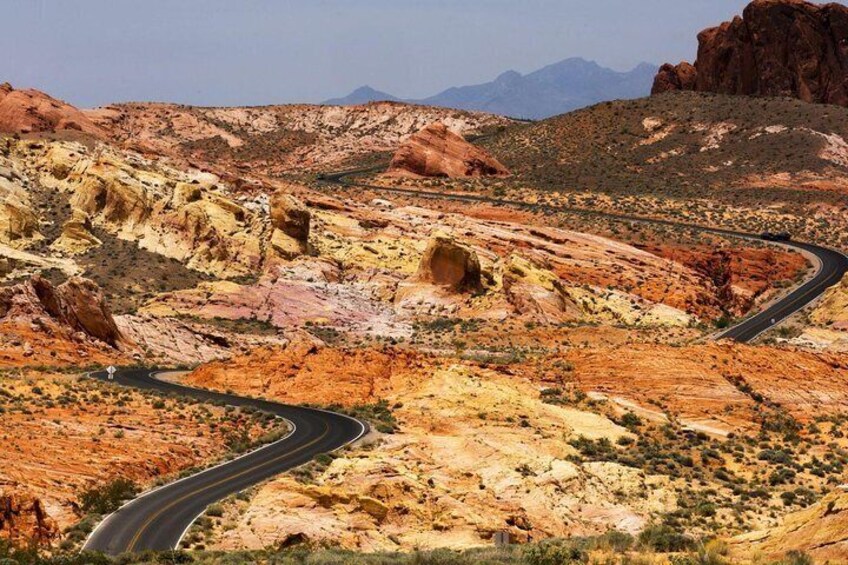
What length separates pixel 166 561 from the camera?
76.5 ft

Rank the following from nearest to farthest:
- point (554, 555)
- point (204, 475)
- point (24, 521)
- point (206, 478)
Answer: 1. point (554, 555)
2. point (24, 521)
3. point (206, 478)
4. point (204, 475)

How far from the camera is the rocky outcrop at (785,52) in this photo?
15462 centimetres

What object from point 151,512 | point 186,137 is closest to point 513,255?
point 151,512

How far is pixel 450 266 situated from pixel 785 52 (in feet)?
355

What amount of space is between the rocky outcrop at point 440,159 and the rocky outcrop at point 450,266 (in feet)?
180

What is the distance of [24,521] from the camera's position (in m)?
26.7

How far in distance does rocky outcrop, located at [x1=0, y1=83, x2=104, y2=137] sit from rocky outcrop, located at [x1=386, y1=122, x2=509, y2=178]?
42594 millimetres

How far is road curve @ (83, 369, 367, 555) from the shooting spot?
90.3ft

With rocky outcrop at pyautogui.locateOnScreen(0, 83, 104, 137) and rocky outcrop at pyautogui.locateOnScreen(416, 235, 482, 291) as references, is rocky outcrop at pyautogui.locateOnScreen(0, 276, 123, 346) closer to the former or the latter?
rocky outcrop at pyautogui.locateOnScreen(416, 235, 482, 291)

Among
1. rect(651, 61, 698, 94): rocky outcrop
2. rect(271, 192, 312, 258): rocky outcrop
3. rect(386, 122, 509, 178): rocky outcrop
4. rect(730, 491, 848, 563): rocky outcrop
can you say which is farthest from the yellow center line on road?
rect(651, 61, 698, 94): rocky outcrop

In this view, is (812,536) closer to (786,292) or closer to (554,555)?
(554,555)

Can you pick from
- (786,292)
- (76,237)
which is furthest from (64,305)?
(786,292)

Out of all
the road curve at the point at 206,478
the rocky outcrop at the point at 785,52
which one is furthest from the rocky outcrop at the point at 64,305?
the rocky outcrop at the point at 785,52

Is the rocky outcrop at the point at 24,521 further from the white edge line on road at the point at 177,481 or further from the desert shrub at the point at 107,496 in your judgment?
the desert shrub at the point at 107,496
